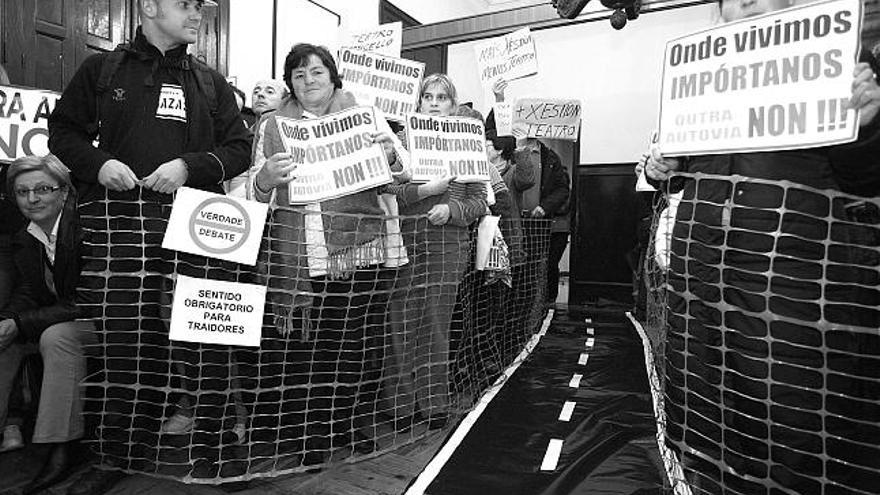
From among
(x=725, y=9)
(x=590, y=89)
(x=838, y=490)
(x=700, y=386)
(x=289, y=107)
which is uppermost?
(x=590, y=89)

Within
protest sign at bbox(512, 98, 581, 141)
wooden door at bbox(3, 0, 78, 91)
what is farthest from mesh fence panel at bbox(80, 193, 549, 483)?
protest sign at bbox(512, 98, 581, 141)

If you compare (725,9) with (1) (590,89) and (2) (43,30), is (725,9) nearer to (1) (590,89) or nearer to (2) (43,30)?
(2) (43,30)

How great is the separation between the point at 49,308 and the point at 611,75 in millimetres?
6831

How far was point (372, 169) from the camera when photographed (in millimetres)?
2213

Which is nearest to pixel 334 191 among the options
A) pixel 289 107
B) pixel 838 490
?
pixel 289 107

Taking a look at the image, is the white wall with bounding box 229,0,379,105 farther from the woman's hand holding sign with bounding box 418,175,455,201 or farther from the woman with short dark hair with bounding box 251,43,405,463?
the woman's hand holding sign with bounding box 418,175,455,201

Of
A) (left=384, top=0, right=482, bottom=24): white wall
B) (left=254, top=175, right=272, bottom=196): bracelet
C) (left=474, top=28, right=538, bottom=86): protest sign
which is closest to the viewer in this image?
(left=254, top=175, right=272, bottom=196): bracelet

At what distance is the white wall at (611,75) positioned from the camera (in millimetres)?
7188

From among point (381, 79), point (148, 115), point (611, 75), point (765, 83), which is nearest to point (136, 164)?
point (148, 115)

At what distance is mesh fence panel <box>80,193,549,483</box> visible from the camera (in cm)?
198

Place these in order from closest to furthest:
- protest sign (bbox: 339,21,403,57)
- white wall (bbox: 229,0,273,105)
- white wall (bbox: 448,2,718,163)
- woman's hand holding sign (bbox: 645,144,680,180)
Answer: woman's hand holding sign (bbox: 645,144,680,180) < protest sign (bbox: 339,21,403,57) < white wall (bbox: 229,0,273,105) < white wall (bbox: 448,2,718,163)

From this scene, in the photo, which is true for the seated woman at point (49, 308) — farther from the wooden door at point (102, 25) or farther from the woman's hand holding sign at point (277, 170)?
the wooden door at point (102, 25)

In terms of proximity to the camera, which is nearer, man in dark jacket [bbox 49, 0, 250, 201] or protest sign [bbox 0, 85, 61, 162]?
man in dark jacket [bbox 49, 0, 250, 201]

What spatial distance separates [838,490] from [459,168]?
1.84 m
